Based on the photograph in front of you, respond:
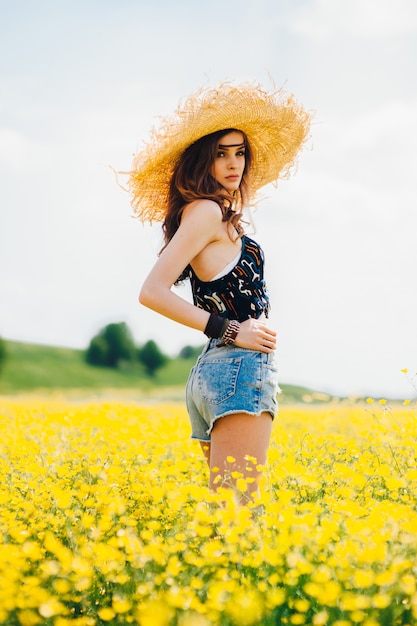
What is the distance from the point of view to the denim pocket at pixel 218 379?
150 inches

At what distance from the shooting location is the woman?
152 inches

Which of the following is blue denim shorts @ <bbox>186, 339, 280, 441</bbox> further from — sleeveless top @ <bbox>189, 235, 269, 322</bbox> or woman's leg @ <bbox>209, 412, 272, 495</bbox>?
sleeveless top @ <bbox>189, 235, 269, 322</bbox>

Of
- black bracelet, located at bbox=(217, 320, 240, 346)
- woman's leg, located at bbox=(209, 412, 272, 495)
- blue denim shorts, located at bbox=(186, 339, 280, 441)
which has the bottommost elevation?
woman's leg, located at bbox=(209, 412, 272, 495)

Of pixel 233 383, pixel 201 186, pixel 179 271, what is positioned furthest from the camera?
pixel 201 186

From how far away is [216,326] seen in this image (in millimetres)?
3898

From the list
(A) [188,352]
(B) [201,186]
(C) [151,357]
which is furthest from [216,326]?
(A) [188,352]

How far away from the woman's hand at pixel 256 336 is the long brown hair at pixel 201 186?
587mm

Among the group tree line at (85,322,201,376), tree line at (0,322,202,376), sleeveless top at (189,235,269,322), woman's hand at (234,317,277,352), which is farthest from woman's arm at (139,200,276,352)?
tree line at (85,322,201,376)

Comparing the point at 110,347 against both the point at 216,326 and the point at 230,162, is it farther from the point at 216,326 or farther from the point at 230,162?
the point at 216,326

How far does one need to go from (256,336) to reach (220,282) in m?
0.40

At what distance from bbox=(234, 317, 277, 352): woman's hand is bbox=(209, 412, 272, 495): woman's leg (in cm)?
37

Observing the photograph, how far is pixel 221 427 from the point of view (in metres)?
3.87

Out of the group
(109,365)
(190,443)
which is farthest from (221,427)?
(109,365)

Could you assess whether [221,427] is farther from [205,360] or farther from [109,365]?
[109,365]
